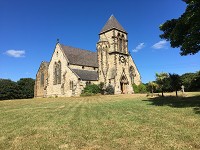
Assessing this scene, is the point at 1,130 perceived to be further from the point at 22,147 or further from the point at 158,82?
the point at 158,82

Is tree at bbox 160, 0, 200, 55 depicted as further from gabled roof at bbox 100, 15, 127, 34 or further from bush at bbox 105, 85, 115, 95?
gabled roof at bbox 100, 15, 127, 34

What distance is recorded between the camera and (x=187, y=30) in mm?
16344

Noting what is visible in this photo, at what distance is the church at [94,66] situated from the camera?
42.9 meters

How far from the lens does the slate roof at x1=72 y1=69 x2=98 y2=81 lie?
41.7 metres

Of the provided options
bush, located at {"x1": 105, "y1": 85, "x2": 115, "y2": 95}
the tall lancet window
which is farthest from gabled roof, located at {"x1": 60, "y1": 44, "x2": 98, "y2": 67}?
bush, located at {"x1": 105, "y1": 85, "x2": 115, "y2": 95}

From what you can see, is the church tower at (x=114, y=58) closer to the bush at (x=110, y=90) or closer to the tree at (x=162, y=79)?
the bush at (x=110, y=90)

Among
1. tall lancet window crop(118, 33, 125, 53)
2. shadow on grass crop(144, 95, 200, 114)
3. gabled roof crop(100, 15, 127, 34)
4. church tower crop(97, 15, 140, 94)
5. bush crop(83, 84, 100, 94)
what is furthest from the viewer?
tall lancet window crop(118, 33, 125, 53)

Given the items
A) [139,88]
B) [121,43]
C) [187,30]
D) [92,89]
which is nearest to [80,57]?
[92,89]

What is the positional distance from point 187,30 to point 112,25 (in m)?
32.0

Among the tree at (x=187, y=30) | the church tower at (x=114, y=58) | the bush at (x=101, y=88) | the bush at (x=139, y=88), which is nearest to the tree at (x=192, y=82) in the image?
the bush at (x=139, y=88)

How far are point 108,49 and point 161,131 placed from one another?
39161mm

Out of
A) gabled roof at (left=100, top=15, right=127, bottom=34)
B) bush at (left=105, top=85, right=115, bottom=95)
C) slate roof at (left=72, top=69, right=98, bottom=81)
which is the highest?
gabled roof at (left=100, top=15, right=127, bottom=34)

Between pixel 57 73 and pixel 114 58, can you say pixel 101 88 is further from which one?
pixel 57 73

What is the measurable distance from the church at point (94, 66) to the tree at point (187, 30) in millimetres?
25052
